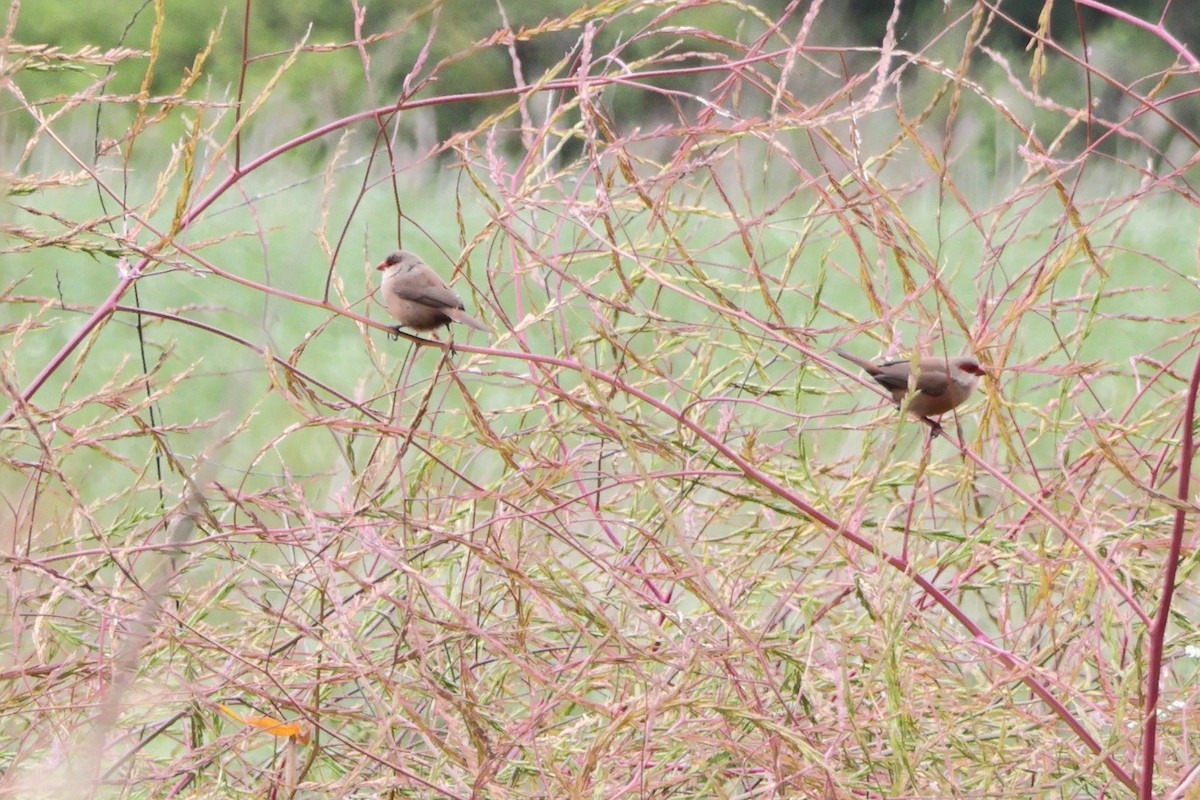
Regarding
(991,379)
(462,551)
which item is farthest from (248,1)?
(991,379)

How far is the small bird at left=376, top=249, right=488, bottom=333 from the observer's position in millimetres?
2986

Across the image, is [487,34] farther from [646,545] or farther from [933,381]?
[646,545]

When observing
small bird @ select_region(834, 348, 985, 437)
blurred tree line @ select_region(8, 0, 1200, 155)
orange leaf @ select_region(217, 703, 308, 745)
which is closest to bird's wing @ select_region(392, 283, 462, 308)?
small bird @ select_region(834, 348, 985, 437)

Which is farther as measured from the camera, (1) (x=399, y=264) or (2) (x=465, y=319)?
(1) (x=399, y=264)

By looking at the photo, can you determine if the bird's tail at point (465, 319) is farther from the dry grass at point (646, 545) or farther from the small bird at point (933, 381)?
the small bird at point (933, 381)

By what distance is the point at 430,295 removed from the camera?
301 cm

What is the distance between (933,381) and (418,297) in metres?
1.10

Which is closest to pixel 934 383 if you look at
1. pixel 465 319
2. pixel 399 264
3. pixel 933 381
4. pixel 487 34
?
pixel 933 381

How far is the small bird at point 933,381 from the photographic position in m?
2.66

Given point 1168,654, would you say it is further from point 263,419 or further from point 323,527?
point 263,419

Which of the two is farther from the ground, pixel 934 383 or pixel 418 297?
pixel 418 297

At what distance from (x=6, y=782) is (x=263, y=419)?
3858 mm

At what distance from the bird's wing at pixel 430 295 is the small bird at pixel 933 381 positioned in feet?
2.71

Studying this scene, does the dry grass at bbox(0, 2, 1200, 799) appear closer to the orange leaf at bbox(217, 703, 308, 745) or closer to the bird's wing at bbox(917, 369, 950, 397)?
the orange leaf at bbox(217, 703, 308, 745)
